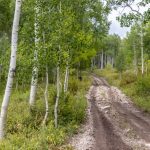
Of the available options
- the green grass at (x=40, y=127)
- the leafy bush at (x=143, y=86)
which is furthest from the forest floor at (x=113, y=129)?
the leafy bush at (x=143, y=86)

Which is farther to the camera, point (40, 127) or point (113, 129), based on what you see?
point (113, 129)

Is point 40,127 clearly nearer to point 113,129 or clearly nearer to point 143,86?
point 113,129

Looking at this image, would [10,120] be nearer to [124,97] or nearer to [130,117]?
[130,117]

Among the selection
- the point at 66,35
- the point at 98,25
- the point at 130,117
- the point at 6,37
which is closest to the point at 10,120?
the point at 66,35

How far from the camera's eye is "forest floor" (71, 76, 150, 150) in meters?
17.8

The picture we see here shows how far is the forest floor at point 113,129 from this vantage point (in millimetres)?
17797

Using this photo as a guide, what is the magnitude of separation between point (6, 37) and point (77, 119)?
29.3 metres

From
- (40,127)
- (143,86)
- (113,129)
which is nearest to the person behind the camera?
(40,127)

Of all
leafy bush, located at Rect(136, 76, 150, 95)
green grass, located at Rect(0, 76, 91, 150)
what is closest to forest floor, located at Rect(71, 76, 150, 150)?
green grass, located at Rect(0, 76, 91, 150)

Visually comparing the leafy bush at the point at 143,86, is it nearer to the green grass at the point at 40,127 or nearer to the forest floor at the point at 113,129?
the forest floor at the point at 113,129

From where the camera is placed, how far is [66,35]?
68.6 ft

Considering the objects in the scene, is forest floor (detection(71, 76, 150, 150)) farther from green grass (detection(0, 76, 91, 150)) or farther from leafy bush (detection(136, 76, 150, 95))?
leafy bush (detection(136, 76, 150, 95))

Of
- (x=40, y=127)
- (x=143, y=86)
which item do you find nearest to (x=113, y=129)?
(x=40, y=127)

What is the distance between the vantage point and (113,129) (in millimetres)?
21500
